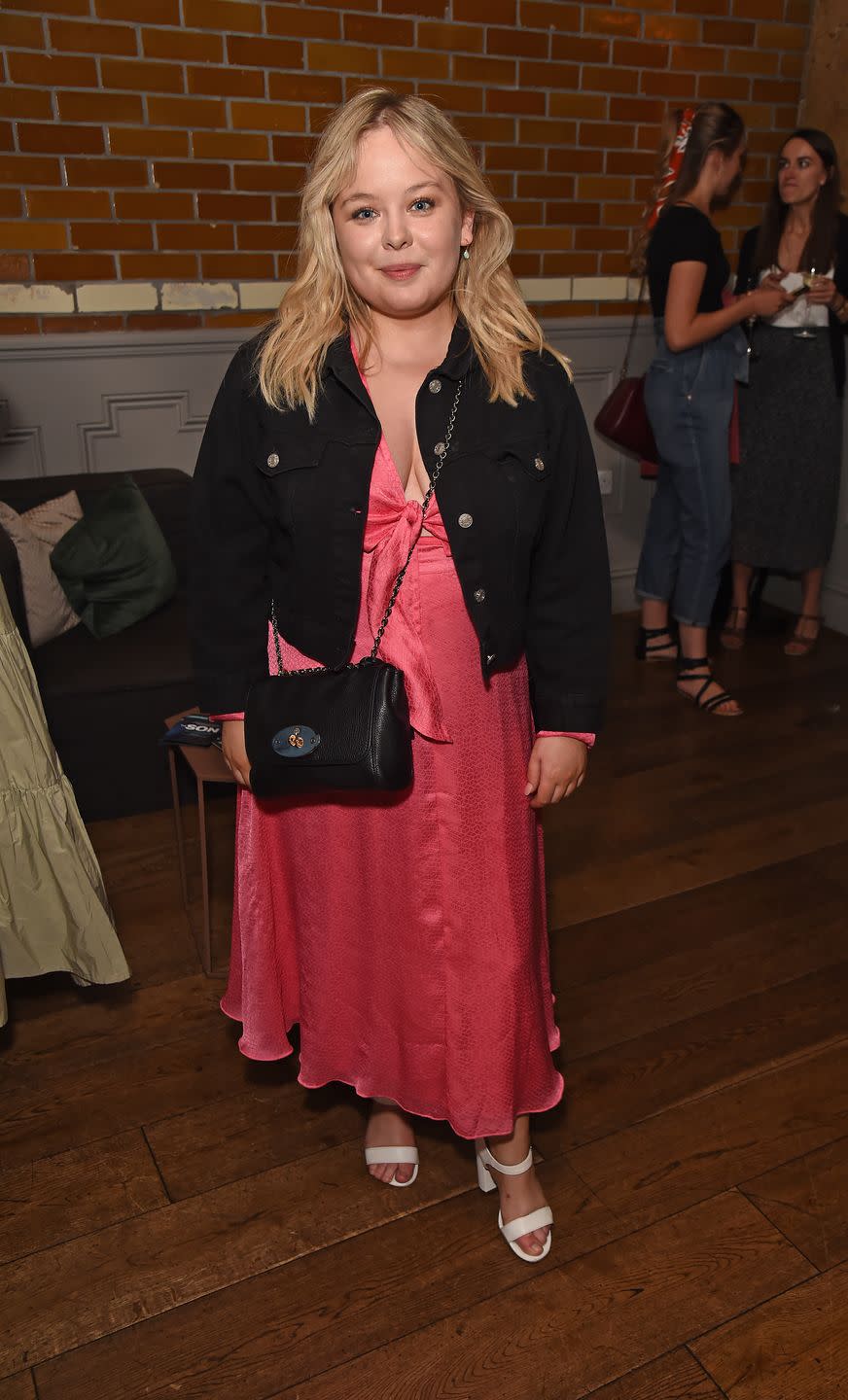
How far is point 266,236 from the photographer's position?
3619 millimetres

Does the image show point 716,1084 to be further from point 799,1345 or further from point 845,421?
point 845,421

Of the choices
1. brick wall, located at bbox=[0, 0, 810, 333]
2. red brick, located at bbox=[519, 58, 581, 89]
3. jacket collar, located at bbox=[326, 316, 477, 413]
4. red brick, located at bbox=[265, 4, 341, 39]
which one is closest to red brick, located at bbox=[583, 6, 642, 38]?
brick wall, located at bbox=[0, 0, 810, 333]

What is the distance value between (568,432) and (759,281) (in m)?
2.67

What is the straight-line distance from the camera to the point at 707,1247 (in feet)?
5.95

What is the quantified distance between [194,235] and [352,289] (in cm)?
225

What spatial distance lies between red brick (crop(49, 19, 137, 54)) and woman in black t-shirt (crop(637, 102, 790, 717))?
5.24 ft

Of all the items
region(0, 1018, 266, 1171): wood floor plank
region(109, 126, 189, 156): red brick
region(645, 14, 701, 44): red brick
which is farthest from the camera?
region(645, 14, 701, 44): red brick

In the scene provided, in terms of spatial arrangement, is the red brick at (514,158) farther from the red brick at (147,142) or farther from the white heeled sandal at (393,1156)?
the white heeled sandal at (393,1156)

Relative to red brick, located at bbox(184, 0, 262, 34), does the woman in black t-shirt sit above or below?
below

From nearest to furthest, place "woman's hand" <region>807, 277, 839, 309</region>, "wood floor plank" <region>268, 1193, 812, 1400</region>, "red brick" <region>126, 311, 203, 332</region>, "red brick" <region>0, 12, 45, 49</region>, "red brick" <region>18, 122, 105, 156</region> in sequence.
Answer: "wood floor plank" <region>268, 1193, 812, 1400</region>, "red brick" <region>0, 12, 45, 49</region>, "red brick" <region>18, 122, 105, 156</region>, "red brick" <region>126, 311, 203, 332</region>, "woman's hand" <region>807, 277, 839, 309</region>

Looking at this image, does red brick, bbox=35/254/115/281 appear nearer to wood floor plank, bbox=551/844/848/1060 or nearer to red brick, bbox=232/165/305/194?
red brick, bbox=232/165/305/194

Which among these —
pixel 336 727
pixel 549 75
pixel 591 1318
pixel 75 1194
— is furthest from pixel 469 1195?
pixel 549 75

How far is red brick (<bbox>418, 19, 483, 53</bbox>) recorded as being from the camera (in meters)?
3.64

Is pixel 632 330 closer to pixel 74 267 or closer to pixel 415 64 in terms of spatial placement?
pixel 415 64
